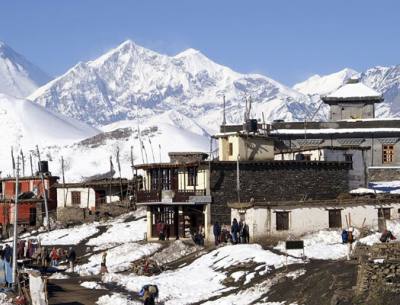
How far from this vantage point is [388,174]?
8612 centimetres

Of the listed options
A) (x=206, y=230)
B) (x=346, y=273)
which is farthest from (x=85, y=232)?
(x=346, y=273)

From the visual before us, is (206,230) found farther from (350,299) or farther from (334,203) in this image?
(350,299)

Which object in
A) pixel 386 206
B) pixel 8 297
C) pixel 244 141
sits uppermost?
pixel 244 141

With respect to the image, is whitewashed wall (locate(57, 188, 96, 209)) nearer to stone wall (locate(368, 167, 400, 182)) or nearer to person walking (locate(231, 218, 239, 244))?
stone wall (locate(368, 167, 400, 182))

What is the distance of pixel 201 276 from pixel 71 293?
6485 millimetres

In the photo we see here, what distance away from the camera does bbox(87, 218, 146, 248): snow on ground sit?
75312mm

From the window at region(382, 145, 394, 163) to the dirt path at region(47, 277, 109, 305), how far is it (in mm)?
38600

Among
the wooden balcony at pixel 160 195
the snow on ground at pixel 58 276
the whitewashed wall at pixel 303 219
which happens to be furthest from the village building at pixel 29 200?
the whitewashed wall at pixel 303 219

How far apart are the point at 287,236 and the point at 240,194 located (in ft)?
24.4

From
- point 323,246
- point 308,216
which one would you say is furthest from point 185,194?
point 323,246

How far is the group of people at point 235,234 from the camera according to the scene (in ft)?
194

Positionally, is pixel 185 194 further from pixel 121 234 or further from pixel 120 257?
pixel 121 234

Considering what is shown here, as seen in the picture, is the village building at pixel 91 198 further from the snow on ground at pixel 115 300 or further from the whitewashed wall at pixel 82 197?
the snow on ground at pixel 115 300

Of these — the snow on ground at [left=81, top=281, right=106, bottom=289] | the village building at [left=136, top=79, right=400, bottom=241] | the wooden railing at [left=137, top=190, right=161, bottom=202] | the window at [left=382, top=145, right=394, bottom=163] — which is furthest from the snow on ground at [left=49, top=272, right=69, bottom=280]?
the window at [left=382, top=145, right=394, bottom=163]
